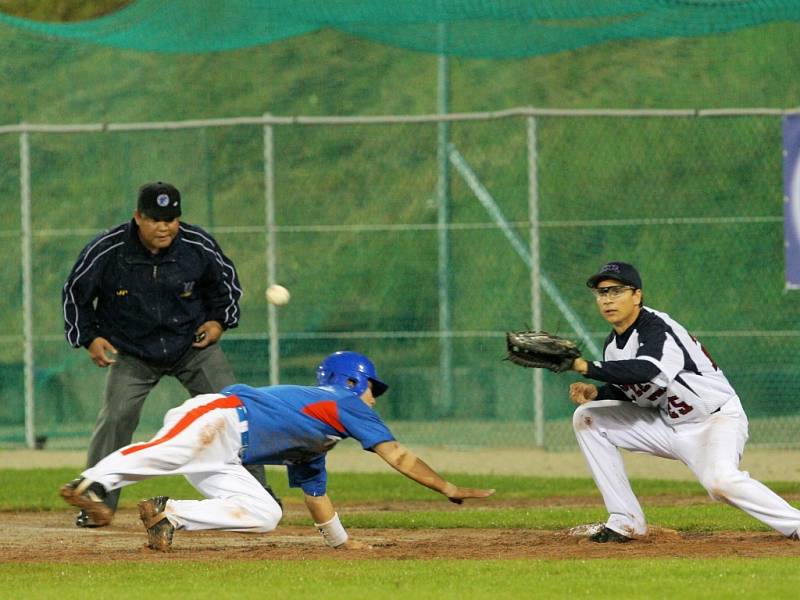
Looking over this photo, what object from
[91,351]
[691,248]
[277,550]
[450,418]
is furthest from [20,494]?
[691,248]

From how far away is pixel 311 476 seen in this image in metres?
8.30

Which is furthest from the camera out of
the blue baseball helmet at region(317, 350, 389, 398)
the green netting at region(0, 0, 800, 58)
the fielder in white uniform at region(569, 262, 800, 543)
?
the green netting at region(0, 0, 800, 58)

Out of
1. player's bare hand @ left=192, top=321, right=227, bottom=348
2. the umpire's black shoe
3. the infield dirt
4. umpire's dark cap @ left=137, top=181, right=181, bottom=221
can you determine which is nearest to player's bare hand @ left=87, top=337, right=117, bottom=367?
player's bare hand @ left=192, top=321, right=227, bottom=348

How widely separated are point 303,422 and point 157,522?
865 mm

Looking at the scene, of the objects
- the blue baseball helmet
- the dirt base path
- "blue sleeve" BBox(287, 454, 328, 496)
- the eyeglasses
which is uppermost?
the eyeglasses

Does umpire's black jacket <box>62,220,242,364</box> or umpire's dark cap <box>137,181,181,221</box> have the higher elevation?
umpire's dark cap <box>137,181,181,221</box>

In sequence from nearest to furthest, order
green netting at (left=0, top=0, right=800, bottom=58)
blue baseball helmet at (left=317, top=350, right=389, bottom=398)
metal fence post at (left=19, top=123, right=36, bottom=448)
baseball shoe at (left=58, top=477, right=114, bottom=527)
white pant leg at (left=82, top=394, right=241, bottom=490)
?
baseball shoe at (left=58, top=477, right=114, bottom=527) < white pant leg at (left=82, top=394, right=241, bottom=490) < blue baseball helmet at (left=317, top=350, right=389, bottom=398) < green netting at (left=0, top=0, right=800, bottom=58) < metal fence post at (left=19, top=123, right=36, bottom=448)

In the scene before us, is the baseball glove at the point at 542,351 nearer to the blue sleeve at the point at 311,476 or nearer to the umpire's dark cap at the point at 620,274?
the umpire's dark cap at the point at 620,274

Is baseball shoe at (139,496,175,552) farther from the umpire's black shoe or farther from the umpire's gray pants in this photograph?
the umpire's black shoe

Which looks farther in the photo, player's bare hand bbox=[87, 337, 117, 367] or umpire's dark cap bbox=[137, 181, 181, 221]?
player's bare hand bbox=[87, 337, 117, 367]

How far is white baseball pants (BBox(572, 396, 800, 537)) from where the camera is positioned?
815cm

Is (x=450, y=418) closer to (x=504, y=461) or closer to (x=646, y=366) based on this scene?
A: (x=504, y=461)

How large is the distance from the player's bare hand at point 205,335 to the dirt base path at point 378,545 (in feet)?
3.84

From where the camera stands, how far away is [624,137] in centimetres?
2000
